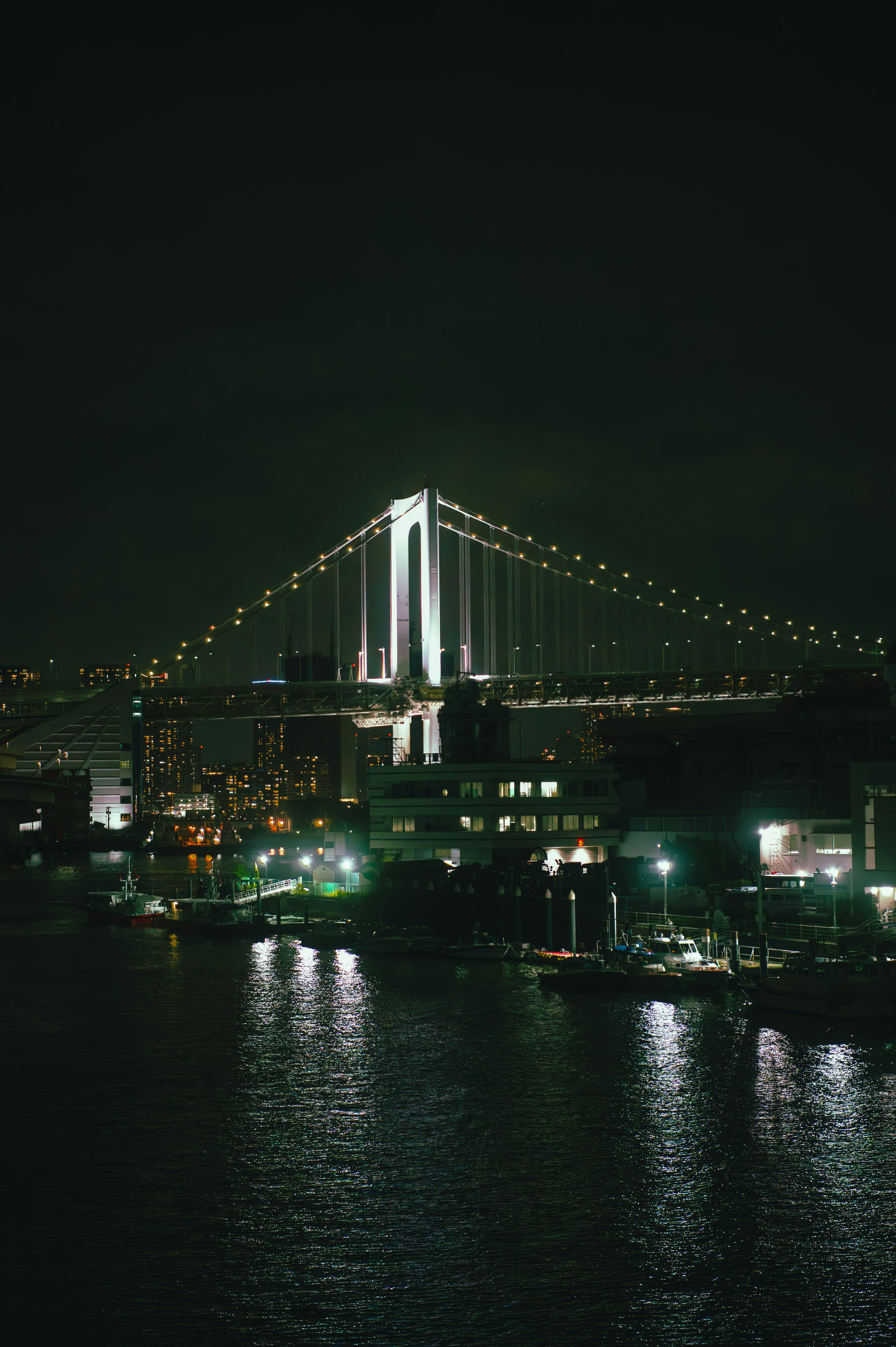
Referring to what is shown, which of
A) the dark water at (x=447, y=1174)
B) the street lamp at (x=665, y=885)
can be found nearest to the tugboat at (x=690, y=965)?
the dark water at (x=447, y=1174)

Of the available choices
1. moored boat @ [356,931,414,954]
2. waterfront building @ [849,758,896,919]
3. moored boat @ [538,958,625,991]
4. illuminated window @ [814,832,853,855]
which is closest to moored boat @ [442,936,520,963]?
moored boat @ [356,931,414,954]

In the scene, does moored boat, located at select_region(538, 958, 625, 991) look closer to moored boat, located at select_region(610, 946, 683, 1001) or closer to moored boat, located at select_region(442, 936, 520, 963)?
moored boat, located at select_region(610, 946, 683, 1001)

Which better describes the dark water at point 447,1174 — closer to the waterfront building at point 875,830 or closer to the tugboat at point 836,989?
the tugboat at point 836,989

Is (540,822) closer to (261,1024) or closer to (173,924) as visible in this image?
(173,924)

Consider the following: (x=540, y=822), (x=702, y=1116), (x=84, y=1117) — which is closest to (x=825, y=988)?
(x=702, y=1116)

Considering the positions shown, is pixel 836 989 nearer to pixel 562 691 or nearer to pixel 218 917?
pixel 218 917

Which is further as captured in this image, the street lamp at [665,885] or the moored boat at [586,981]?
the street lamp at [665,885]
